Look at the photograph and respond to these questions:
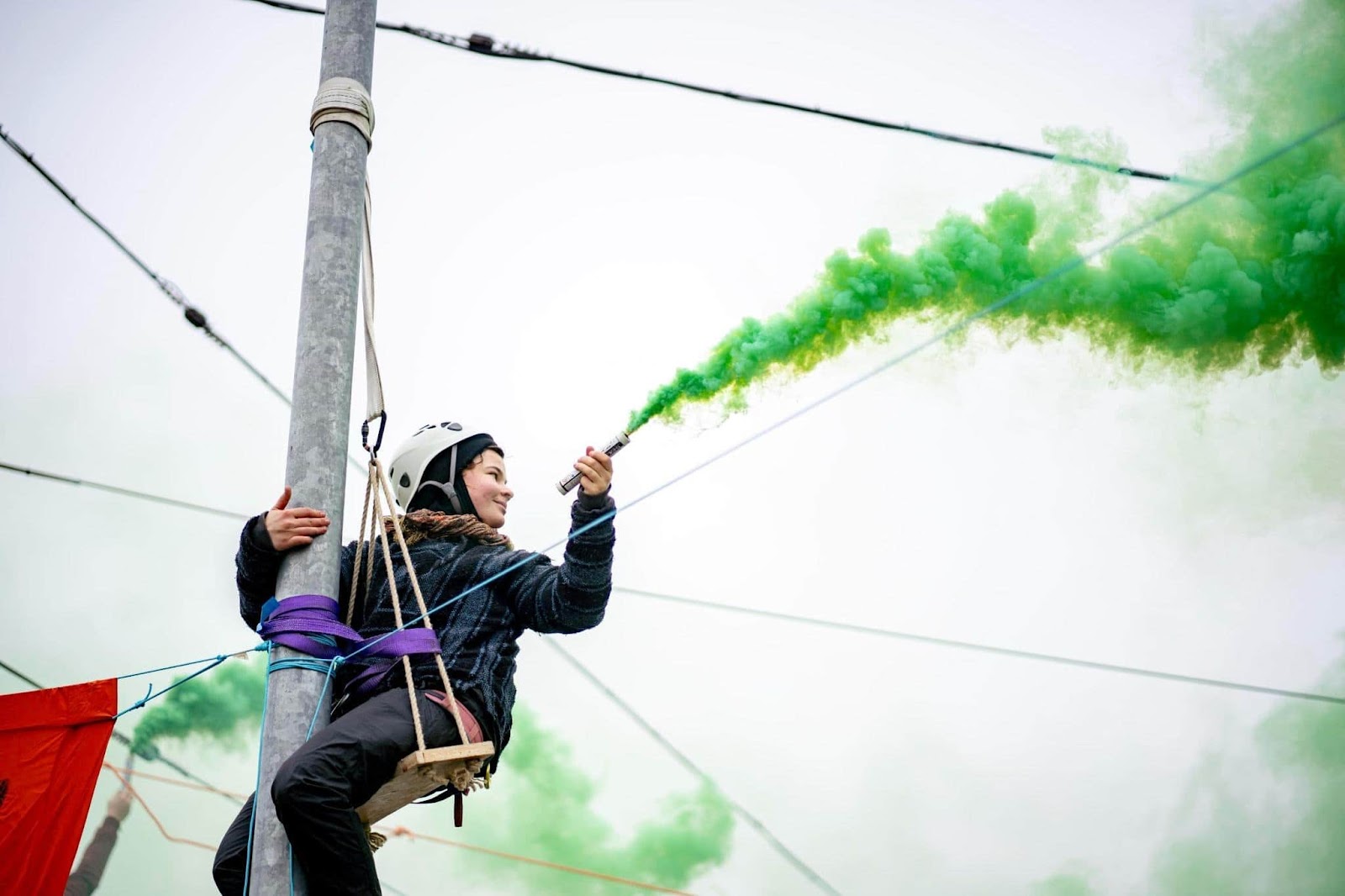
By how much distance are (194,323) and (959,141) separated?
14.8ft

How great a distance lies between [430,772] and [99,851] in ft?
28.6

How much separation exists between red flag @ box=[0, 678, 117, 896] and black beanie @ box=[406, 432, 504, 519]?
1393mm

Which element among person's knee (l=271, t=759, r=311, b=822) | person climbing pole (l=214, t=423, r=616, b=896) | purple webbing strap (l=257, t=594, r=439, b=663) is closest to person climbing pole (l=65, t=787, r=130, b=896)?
person climbing pole (l=214, t=423, r=616, b=896)

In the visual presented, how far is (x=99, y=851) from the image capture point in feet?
36.9

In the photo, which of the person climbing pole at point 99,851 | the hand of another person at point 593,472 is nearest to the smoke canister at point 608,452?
the hand of another person at point 593,472

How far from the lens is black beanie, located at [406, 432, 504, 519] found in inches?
209

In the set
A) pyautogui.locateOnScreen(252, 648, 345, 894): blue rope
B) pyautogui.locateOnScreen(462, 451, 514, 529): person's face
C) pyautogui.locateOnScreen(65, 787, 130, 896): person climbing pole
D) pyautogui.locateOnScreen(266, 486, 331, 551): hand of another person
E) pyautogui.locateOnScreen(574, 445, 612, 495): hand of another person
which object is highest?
pyautogui.locateOnScreen(65, 787, 130, 896): person climbing pole

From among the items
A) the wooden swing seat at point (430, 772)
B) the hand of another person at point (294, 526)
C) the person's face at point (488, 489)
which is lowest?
the wooden swing seat at point (430, 772)

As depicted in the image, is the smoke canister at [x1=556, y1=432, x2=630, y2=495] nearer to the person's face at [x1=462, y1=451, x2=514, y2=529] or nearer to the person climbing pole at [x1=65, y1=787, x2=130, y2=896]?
the person's face at [x1=462, y1=451, x2=514, y2=529]

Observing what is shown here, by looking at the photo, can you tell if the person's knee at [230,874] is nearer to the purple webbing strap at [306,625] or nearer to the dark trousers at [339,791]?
the dark trousers at [339,791]

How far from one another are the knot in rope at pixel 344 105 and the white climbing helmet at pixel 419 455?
1306mm

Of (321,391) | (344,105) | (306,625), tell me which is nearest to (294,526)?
(306,625)

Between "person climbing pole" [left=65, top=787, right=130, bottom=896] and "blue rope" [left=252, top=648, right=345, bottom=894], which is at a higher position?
"person climbing pole" [left=65, top=787, right=130, bottom=896]

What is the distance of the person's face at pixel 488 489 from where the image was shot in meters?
5.29
